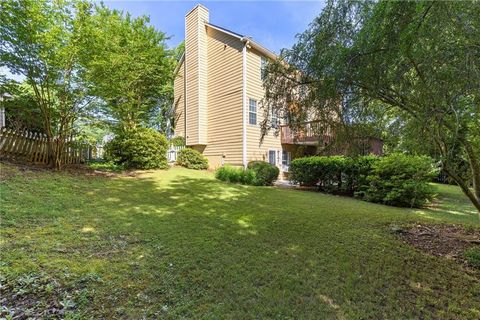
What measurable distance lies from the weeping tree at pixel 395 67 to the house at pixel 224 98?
26.3ft

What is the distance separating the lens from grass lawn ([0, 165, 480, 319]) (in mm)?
2479

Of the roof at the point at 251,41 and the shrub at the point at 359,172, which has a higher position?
the roof at the point at 251,41

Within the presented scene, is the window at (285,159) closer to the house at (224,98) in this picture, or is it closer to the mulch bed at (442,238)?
the house at (224,98)

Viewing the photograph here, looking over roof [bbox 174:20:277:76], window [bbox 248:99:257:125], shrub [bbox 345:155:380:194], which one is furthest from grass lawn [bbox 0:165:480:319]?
roof [bbox 174:20:277:76]

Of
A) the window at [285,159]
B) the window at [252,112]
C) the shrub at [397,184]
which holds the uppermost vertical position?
the window at [252,112]

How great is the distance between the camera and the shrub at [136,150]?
11289 millimetres

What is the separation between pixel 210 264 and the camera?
3.26m

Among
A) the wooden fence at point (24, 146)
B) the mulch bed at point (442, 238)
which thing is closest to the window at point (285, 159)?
the mulch bed at point (442, 238)

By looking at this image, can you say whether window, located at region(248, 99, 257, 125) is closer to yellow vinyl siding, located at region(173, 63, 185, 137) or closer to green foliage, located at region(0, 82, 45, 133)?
yellow vinyl siding, located at region(173, 63, 185, 137)

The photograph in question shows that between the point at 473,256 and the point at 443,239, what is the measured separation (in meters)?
0.97

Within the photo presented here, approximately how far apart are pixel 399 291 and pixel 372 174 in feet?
23.8

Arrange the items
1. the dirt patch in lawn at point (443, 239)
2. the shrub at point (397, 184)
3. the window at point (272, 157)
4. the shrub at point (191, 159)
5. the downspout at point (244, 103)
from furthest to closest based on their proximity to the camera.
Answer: the window at point (272, 157) < the shrub at point (191, 159) < the downspout at point (244, 103) < the shrub at point (397, 184) < the dirt patch in lawn at point (443, 239)

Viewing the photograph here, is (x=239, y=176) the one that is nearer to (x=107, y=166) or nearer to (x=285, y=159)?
(x=285, y=159)

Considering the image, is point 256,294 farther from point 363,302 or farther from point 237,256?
point 363,302
